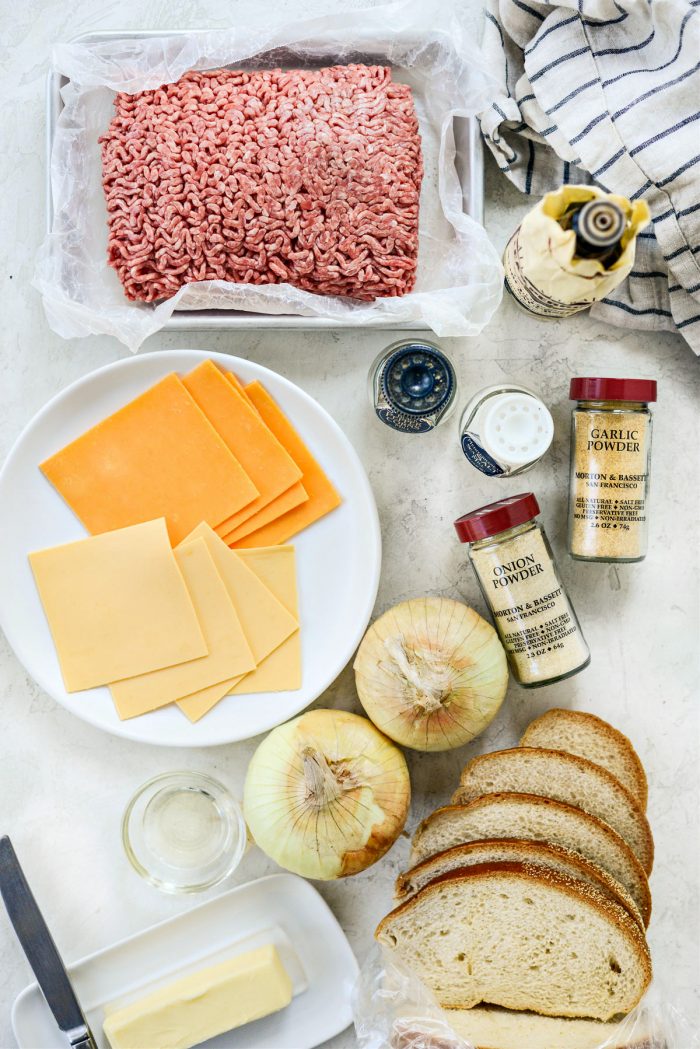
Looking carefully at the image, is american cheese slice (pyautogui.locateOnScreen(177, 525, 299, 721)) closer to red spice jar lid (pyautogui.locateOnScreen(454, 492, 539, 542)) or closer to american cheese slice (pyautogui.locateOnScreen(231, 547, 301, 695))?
american cheese slice (pyautogui.locateOnScreen(231, 547, 301, 695))

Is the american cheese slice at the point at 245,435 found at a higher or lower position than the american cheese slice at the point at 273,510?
higher

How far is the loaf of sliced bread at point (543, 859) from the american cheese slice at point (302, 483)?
0.46m

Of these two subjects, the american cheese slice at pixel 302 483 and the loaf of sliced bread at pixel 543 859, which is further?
the american cheese slice at pixel 302 483

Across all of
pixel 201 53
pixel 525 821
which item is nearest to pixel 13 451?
pixel 201 53

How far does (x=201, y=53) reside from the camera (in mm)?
1054

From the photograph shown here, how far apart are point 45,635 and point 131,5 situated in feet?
2.85

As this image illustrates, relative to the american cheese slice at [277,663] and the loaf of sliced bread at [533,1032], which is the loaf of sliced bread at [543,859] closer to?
the loaf of sliced bread at [533,1032]

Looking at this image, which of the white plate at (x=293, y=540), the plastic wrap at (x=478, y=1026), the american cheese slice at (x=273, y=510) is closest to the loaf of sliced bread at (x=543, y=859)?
the plastic wrap at (x=478, y=1026)

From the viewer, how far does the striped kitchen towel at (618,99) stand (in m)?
1.04

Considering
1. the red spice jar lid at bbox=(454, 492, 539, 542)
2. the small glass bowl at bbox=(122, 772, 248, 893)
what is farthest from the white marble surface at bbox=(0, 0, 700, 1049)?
the red spice jar lid at bbox=(454, 492, 539, 542)

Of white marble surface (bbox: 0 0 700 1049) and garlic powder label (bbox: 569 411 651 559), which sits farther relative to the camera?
white marble surface (bbox: 0 0 700 1049)

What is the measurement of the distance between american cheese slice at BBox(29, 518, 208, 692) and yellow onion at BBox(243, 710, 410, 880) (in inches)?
7.0

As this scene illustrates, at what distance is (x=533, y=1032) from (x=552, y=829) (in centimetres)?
25

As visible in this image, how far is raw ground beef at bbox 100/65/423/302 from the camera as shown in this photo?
102 centimetres
